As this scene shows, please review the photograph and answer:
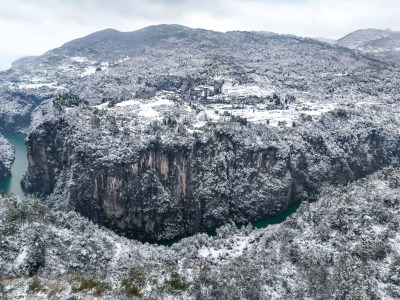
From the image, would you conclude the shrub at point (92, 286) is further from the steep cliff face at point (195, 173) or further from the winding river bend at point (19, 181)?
Answer: the steep cliff face at point (195, 173)

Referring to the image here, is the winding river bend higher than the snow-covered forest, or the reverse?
the snow-covered forest

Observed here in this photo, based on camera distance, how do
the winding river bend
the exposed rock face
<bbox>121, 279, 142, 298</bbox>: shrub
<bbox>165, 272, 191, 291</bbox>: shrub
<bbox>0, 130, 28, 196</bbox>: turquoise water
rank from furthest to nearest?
the exposed rock face → <bbox>0, 130, 28, 196</bbox>: turquoise water → the winding river bend → <bbox>165, 272, 191, 291</bbox>: shrub → <bbox>121, 279, 142, 298</bbox>: shrub

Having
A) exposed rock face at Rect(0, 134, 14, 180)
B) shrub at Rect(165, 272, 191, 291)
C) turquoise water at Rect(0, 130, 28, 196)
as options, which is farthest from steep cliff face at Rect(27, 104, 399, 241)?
shrub at Rect(165, 272, 191, 291)

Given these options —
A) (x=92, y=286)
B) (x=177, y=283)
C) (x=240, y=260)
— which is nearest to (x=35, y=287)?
(x=92, y=286)

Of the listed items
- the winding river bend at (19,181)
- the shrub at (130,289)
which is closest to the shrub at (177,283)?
the shrub at (130,289)

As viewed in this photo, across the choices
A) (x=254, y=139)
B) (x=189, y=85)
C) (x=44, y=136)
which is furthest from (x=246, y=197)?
(x=189, y=85)

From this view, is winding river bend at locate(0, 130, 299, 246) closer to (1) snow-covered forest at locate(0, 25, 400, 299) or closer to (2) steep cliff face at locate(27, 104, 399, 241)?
(2) steep cliff face at locate(27, 104, 399, 241)

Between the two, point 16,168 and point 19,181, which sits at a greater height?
point 16,168

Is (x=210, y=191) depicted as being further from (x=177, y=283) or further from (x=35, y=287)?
(x=35, y=287)
